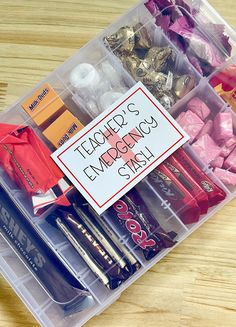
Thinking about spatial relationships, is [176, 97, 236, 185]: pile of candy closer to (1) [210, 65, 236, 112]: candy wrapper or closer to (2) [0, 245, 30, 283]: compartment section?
(1) [210, 65, 236, 112]: candy wrapper

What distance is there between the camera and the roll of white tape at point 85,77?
0.96 m

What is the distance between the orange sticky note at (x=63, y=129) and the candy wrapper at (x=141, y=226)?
4.7 inches

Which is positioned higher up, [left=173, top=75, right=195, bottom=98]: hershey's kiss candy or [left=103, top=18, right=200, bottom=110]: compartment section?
[left=103, top=18, right=200, bottom=110]: compartment section

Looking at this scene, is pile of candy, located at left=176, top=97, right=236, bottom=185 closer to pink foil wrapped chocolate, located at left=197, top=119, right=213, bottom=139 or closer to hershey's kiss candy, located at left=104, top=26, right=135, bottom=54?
pink foil wrapped chocolate, located at left=197, top=119, right=213, bottom=139

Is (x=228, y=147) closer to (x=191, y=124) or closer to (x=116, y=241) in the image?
(x=191, y=124)

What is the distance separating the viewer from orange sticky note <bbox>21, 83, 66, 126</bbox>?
954 millimetres

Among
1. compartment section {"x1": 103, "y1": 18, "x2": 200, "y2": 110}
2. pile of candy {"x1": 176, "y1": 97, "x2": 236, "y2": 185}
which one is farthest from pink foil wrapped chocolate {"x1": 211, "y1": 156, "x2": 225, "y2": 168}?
compartment section {"x1": 103, "y1": 18, "x2": 200, "y2": 110}

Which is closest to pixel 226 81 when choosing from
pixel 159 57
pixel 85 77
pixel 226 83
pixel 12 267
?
pixel 226 83

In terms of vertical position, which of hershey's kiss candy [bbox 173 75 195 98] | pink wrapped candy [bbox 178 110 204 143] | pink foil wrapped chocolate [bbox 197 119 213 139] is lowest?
Answer: pink foil wrapped chocolate [bbox 197 119 213 139]

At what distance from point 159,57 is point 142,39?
0.04 m

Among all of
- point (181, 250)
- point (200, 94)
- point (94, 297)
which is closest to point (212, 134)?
point (200, 94)

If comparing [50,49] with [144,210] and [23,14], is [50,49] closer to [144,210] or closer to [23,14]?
[23,14]

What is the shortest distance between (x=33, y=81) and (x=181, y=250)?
0.36 m

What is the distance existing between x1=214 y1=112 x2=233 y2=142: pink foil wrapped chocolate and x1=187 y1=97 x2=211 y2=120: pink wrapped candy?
2 centimetres
